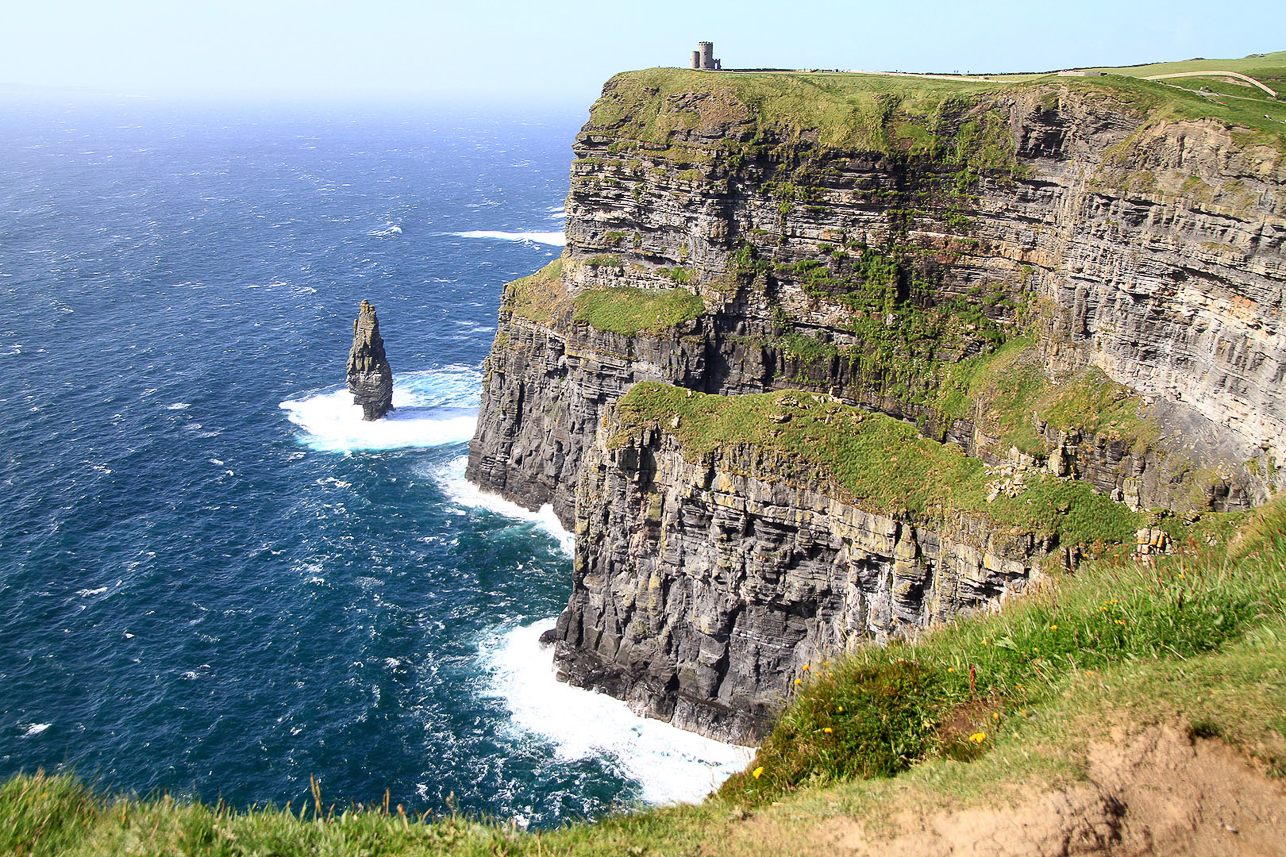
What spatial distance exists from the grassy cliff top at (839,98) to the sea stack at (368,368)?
99.6ft

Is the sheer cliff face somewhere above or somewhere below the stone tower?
below

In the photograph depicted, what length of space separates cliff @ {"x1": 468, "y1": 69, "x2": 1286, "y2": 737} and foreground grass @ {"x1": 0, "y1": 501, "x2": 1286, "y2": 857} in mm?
14318

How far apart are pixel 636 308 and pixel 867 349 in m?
17.6

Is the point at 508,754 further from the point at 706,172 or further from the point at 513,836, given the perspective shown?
the point at 706,172

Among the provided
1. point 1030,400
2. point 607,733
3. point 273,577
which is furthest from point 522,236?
point 607,733

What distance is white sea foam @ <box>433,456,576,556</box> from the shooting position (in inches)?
2817

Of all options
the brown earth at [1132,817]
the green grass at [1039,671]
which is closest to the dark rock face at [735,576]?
the green grass at [1039,671]

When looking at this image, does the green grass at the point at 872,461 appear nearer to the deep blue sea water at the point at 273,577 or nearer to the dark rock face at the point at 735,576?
the dark rock face at the point at 735,576

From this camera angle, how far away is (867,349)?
66562mm

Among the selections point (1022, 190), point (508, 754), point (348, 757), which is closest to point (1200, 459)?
point (1022, 190)

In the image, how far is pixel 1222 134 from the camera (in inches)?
1847

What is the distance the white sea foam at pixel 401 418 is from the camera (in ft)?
284

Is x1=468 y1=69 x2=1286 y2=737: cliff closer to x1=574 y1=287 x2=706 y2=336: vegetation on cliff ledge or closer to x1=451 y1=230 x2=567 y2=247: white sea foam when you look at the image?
x1=574 y1=287 x2=706 y2=336: vegetation on cliff ledge

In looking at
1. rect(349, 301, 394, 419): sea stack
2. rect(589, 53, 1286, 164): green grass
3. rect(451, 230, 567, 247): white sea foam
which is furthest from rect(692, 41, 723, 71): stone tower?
rect(451, 230, 567, 247): white sea foam
